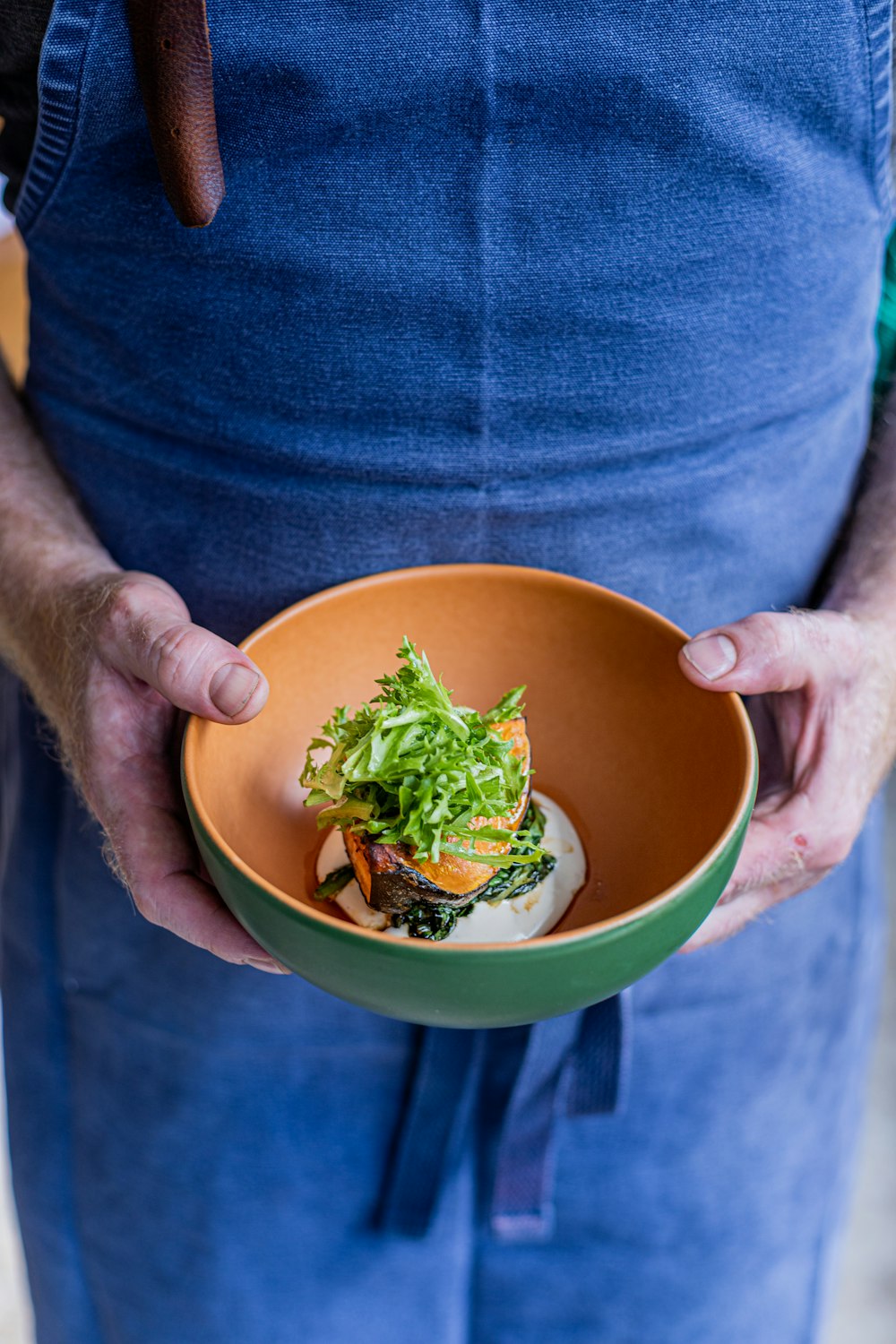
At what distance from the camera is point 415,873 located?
772mm

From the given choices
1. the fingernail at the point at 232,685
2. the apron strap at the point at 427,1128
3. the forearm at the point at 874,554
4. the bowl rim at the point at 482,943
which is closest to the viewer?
the bowl rim at the point at 482,943

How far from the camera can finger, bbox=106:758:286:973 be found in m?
0.78

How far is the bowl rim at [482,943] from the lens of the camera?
2.04 ft

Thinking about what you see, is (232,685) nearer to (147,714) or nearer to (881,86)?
(147,714)

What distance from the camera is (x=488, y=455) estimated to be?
846 mm

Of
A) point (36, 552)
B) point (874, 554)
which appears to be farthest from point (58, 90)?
point (874, 554)

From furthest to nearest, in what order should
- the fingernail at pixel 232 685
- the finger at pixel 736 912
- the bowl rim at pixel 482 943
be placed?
the finger at pixel 736 912, the fingernail at pixel 232 685, the bowl rim at pixel 482 943

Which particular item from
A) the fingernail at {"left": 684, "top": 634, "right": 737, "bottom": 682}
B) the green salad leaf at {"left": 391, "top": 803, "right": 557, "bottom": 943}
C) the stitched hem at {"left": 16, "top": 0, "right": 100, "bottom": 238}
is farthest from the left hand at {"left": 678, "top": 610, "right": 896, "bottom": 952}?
the stitched hem at {"left": 16, "top": 0, "right": 100, "bottom": 238}

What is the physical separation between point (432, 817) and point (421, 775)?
0.11ft

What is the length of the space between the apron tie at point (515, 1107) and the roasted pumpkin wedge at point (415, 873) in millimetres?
273

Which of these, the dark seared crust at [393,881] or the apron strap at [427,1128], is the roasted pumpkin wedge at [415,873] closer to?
the dark seared crust at [393,881]

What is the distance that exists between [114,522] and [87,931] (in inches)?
15.9

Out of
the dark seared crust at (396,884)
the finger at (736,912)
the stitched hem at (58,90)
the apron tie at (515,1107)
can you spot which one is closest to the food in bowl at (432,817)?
the dark seared crust at (396,884)

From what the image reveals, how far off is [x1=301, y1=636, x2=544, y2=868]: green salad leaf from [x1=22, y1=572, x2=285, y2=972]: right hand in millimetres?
80
